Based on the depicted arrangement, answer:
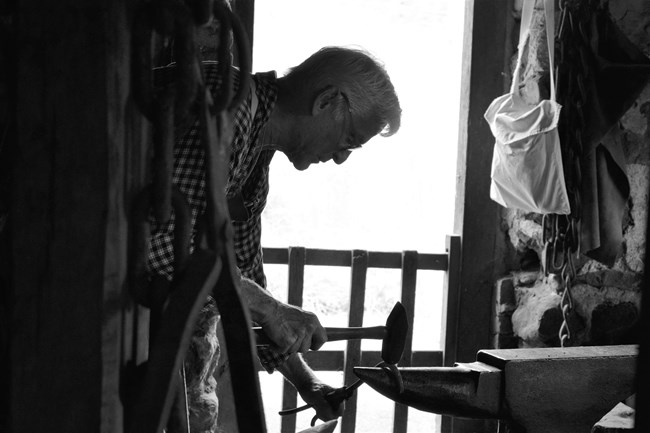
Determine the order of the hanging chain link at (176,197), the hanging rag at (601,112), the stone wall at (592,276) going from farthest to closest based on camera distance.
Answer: the stone wall at (592,276)
the hanging rag at (601,112)
the hanging chain link at (176,197)

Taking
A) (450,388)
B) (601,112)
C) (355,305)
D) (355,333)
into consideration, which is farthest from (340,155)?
(355,305)

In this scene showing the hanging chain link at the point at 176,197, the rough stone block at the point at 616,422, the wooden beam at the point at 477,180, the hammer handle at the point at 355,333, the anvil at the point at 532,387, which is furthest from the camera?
the wooden beam at the point at 477,180

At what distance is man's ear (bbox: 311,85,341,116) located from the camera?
185cm

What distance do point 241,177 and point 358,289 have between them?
5.08 feet

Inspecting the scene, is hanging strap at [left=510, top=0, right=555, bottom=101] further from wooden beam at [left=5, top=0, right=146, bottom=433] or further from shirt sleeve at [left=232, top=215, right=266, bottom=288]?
wooden beam at [left=5, top=0, right=146, bottom=433]

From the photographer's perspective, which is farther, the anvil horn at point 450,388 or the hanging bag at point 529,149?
the hanging bag at point 529,149

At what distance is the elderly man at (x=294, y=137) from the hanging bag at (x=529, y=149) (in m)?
→ 0.77

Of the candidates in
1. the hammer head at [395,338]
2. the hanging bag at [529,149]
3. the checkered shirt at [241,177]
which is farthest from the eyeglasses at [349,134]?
the hanging bag at [529,149]

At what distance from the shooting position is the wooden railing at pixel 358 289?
318 centimetres

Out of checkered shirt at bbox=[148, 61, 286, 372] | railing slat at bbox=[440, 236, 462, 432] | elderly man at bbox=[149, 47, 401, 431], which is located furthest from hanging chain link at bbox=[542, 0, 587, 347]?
checkered shirt at bbox=[148, 61, 286, 372]

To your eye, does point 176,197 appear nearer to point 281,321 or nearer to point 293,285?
point 281,321

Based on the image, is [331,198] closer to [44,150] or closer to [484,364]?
[484,364]

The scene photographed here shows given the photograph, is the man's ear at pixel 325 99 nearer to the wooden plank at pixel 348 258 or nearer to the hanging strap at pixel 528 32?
the hanging strap at pixel 528 32

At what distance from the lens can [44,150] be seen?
69 cm
